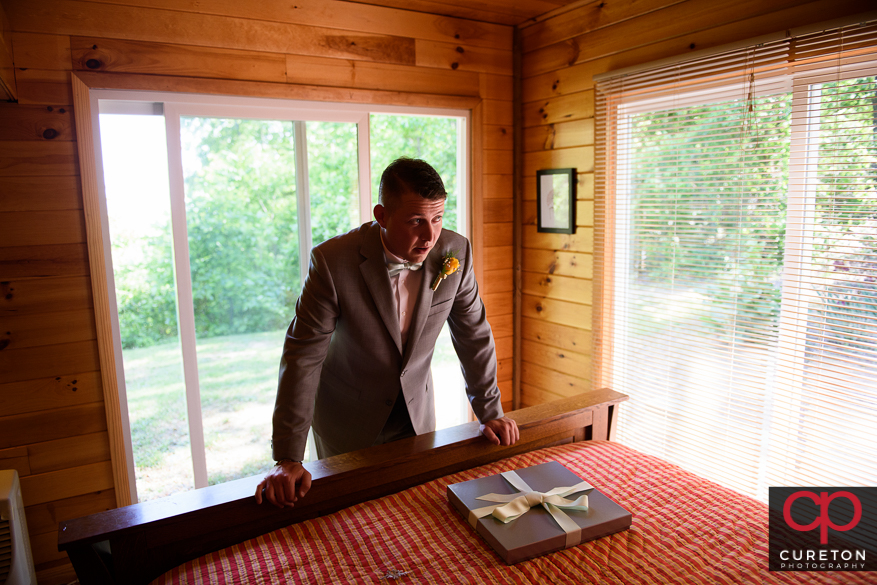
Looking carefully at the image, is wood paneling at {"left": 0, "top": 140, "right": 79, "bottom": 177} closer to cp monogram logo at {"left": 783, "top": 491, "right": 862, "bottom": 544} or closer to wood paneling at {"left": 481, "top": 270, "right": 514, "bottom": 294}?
wood paneling at {"left": 481, "top": 270, "right": 514, "bottom": 294}

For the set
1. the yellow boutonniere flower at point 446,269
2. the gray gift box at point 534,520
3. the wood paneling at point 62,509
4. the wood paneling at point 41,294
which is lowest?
the wood paneling at point 62,509

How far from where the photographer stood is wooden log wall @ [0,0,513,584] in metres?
2.16

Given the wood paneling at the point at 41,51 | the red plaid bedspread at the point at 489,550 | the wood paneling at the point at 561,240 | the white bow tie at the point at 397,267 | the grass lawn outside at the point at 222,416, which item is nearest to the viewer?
the red plaid bedspread at the point at 489,550

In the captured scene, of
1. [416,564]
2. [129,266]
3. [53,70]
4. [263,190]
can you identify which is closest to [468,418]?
[263,190]

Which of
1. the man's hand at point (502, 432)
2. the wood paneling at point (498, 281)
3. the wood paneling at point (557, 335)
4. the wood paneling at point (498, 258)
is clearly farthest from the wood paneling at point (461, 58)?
the man's hand at point (502, 432)

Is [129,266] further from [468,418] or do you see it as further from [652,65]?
[652,65]

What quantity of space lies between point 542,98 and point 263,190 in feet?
5.34

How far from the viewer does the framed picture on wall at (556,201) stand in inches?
116

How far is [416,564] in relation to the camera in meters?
1.19

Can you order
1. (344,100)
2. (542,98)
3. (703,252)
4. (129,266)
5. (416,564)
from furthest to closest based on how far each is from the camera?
(542,98) → (344,100) → (129,266) → (703,252) → (416,564)

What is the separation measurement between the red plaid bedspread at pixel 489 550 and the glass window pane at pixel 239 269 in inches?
64.0

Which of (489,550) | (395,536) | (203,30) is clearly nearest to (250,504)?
(395,536)

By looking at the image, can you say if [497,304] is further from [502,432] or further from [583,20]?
[502,432]

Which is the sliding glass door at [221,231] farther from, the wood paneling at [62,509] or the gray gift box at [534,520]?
the gray gift box at [534,520]
